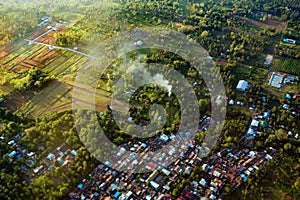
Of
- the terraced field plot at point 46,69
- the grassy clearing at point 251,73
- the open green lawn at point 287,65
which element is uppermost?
the open green lawn at point 287,65

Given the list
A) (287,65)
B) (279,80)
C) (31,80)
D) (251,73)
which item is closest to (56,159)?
(31,80)

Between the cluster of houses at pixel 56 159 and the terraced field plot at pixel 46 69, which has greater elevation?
the terraced field plot at pixel 46 69

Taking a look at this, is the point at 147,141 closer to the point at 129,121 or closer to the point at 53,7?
the point at 129,121

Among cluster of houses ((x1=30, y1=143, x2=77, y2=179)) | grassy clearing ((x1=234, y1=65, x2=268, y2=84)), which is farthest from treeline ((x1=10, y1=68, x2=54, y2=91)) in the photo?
grassy clearing ((x1=234, y1=65, x2=268, y2=84))

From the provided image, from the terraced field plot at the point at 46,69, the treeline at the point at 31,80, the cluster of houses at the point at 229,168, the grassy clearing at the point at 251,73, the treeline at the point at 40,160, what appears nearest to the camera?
the treeline at the point at 40,160

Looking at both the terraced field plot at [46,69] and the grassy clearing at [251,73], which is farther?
the grassy clearing at [251,73]

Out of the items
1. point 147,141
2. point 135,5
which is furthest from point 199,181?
point 135,5

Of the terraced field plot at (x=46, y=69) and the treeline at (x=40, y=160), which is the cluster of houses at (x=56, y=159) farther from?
the terraced field plot at (x=46, y=69)

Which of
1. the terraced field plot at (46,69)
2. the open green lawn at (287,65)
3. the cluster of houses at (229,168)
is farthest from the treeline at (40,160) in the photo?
the open green lawn at (287,65)
